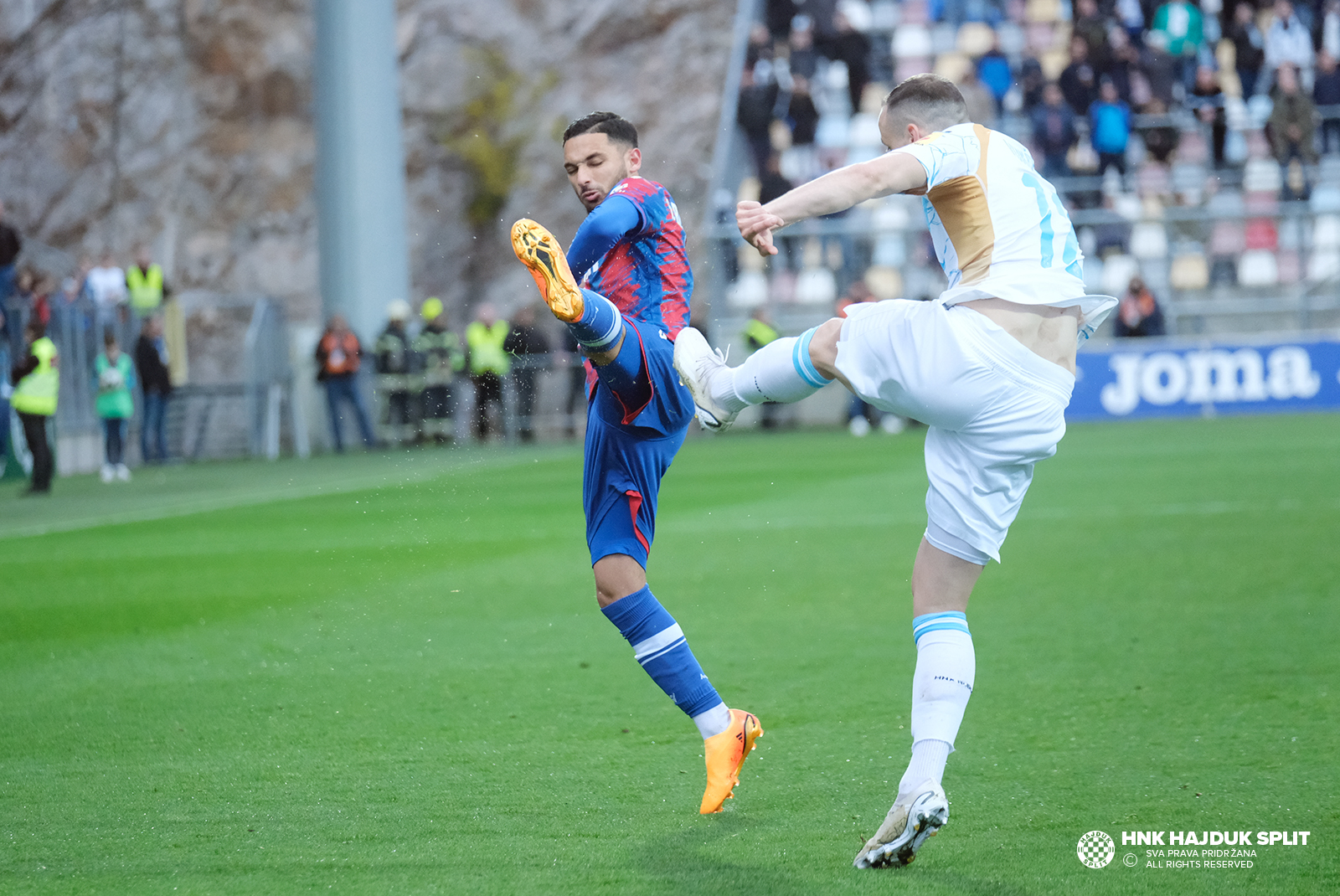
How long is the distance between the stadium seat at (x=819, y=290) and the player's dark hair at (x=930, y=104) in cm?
1997

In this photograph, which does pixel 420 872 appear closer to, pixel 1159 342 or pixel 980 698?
pixel 980 698

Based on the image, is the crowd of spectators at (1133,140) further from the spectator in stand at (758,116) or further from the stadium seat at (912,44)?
the stadium seat at (912,44)

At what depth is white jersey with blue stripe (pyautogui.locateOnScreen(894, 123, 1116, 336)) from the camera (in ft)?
11.7

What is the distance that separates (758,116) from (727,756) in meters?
21.5

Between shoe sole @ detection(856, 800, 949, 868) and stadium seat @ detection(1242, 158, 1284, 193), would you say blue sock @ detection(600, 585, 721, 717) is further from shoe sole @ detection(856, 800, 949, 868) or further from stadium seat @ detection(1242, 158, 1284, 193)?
stadium seat @ detection(1242, 158, 1284, 193)

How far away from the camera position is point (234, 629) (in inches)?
285

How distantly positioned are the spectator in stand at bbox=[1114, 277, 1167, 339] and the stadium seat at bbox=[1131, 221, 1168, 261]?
2.06 metres

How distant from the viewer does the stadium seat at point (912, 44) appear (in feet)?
89.1

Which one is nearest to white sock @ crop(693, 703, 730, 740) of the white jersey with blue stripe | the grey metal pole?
the white jersey with blue stripe

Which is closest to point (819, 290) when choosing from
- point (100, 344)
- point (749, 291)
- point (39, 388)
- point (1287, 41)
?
point (749, 291)

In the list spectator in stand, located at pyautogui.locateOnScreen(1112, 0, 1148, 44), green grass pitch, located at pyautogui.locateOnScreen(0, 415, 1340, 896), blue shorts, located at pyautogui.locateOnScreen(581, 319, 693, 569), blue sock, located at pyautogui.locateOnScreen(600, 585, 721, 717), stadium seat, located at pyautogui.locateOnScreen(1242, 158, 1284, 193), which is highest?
spectator in stand, located at pyautogui.locateOnScreen(1112, 0, 1148, 44)

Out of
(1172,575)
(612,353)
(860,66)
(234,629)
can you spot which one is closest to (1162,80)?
(860,66)

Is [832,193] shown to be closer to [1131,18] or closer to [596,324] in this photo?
[596,324]

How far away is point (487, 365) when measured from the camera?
22.2 metres
